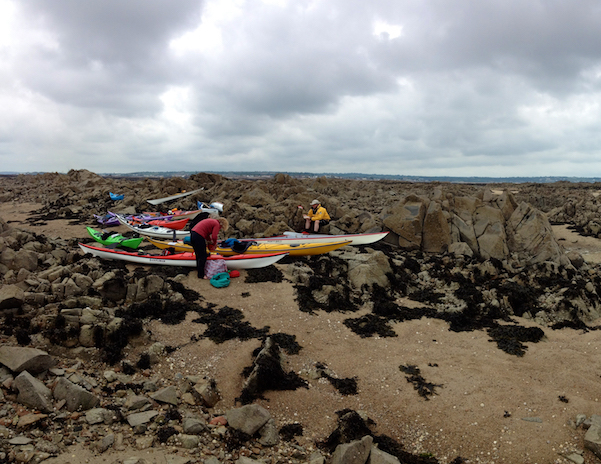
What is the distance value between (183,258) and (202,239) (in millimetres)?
1524

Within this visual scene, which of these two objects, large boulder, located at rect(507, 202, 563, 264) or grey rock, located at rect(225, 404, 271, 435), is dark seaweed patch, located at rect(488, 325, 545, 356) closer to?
grey rock, located at rect(225, 404, 271, 435)

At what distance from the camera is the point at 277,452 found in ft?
16.6

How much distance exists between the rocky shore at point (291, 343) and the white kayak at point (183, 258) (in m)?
0.50

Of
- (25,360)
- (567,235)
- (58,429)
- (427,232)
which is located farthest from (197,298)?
(567,235)

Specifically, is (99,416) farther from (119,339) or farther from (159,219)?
(159,219)

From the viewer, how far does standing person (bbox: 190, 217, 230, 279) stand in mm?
11117

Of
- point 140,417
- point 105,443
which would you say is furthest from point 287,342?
point 105,443

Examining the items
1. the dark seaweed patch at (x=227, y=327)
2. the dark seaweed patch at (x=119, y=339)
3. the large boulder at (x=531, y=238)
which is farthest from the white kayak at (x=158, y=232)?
the large boulder at (x=531, y=238)

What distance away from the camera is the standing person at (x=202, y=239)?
438 inches

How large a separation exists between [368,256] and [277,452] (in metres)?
8.79

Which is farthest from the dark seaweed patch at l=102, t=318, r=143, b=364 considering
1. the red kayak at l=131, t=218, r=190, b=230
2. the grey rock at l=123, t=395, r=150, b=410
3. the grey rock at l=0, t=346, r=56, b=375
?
the red kayak at l=131, t=218, r=190, b=230

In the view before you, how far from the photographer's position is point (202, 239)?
11.2 metres

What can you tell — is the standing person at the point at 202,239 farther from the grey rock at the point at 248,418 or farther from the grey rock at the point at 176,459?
the grey rock at the point at 176,459

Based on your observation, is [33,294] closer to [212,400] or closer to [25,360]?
[25,360]
